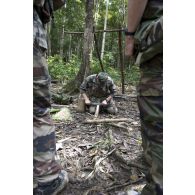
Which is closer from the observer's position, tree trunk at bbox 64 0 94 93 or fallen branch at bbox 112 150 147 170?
fallen branch at bbox 112 150 147 170

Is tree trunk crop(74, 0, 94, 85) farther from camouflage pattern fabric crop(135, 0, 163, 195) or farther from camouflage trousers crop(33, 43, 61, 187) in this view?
camouflage pattern fabric crop(135, 0, 163, 195)

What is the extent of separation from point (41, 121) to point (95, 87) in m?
5.34

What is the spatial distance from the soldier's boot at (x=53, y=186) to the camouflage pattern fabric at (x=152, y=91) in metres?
0.74

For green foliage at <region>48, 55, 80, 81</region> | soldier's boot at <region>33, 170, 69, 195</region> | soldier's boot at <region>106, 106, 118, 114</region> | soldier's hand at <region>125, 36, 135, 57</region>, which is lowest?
soldier's boot at <region>33, 170, 69, 195</region>

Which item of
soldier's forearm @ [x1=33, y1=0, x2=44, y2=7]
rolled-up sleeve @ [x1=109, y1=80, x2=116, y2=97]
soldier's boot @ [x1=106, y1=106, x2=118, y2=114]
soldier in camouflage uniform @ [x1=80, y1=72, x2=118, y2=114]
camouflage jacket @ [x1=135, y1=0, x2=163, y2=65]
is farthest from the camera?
rolled-up sleeve @ [x1=109, y1=80, x2=116, y2=97]

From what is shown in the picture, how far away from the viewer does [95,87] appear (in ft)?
24.4

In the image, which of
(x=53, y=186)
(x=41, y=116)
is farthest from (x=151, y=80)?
(x=53, y=186)

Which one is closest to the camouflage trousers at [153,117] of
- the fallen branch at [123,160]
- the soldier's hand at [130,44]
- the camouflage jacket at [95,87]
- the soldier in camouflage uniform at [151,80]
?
the soldier in camouflage uniform at [151,80]

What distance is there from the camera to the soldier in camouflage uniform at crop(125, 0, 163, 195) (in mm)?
1604

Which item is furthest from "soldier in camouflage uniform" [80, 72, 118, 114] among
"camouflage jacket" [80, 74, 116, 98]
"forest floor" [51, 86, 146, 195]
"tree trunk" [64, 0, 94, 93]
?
"tree trunk" [64, 0, 94, 93]

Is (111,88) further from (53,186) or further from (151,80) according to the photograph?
(151,80)

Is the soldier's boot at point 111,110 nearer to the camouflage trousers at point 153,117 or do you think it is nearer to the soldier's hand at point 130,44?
the soldier's hand at point 130,44
